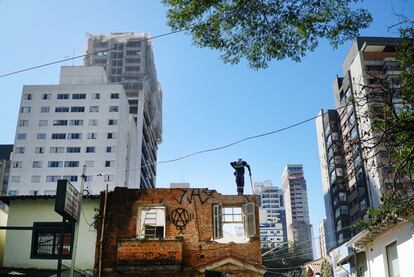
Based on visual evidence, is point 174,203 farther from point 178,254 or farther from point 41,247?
point 41,247

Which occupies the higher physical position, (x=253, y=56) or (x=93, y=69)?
(x=93, y=69)

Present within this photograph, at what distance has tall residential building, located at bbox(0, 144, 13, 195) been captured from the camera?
119875 millimetres

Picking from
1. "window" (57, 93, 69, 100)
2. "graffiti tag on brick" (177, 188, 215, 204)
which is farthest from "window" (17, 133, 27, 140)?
"graffiti tag on brick" (177, 188, 215, 204)

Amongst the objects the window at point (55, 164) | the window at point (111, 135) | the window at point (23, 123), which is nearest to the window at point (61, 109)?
the window at point (23, 123)

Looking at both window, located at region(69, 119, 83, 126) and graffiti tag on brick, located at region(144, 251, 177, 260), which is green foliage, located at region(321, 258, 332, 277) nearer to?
graffiti tag on brick, located at region(144, 251, 177, 260)

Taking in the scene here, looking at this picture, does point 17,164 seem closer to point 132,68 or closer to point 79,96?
point 79,96

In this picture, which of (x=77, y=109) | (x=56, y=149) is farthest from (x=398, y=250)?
(x=77, y=109)

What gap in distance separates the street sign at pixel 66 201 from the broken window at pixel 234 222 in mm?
8509

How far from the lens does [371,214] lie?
33.1ft

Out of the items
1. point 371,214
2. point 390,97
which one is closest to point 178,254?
point 371,214

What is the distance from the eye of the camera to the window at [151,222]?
821 inches

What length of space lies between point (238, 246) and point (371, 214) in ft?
36.8

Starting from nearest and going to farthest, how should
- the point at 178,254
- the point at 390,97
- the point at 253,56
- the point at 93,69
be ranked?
the point at 390,97
the point at 253,56
the point at 178,254
the point at 93,69

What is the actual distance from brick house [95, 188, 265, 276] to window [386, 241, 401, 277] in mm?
5485
